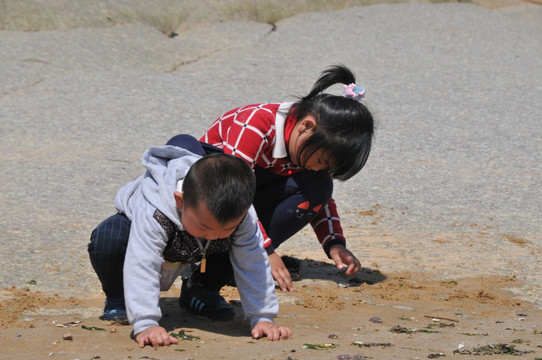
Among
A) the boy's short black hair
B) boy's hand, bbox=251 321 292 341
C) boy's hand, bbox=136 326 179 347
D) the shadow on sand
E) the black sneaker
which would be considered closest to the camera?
the boy's short black hair

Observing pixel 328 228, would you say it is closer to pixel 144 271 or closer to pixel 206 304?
pixel 206 304

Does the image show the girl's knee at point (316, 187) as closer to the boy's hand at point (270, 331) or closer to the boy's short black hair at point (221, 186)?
the boy's hand at point (270, 331)

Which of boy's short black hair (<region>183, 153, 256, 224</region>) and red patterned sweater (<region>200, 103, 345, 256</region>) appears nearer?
boy's short black hair (<region>183, 153, 256, 224</region>)

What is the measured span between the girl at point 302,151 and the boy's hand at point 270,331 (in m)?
0.47

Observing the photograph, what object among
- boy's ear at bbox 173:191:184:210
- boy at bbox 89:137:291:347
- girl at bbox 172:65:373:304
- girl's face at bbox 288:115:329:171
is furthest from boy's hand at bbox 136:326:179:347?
girl's face at bbox 288:115:329:171

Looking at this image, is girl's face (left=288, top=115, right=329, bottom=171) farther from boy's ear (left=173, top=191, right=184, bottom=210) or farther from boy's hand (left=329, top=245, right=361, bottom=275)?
boy's ear (left=173, top=191, right=184, bottom=210)

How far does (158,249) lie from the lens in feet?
8.41

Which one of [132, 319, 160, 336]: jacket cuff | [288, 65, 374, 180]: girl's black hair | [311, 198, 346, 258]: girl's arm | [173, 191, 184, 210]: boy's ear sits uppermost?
[288, 65, 374, 180]: girl's black hair

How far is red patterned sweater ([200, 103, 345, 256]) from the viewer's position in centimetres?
323

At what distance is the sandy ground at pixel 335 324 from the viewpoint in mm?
2426

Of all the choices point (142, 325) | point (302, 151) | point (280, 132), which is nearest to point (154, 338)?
point (142, 325)

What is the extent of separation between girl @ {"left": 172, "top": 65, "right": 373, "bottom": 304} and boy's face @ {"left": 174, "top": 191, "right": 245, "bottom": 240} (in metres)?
0.57

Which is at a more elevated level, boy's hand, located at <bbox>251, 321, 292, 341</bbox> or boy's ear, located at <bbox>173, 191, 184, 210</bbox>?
boy's ear, located at <bbox>173, 191, 184, 210</bbox>

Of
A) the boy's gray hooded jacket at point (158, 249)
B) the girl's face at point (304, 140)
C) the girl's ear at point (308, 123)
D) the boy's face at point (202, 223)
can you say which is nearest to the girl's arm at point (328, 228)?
the girl's face at point (304, 140)
